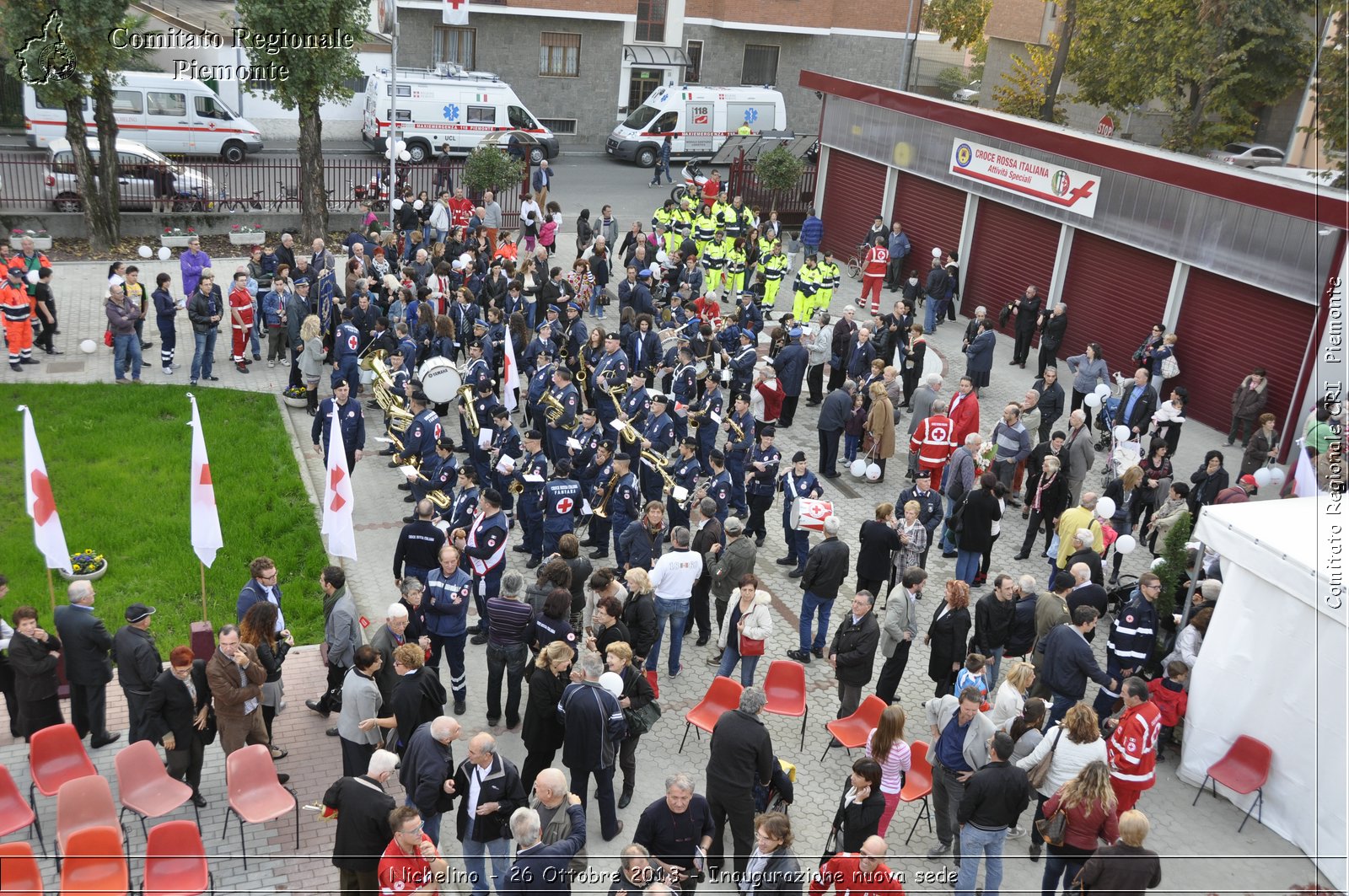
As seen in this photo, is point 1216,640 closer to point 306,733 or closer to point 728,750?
point 728,750

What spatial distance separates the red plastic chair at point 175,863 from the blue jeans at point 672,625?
166 inches

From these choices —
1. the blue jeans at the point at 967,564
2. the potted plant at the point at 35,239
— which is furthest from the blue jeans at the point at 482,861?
the potted plant at the point at 35,239

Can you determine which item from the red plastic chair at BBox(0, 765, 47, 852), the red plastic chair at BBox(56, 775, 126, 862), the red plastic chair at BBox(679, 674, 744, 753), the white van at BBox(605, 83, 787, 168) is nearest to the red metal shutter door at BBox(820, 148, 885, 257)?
the white van at BBox(605, 83, 787, 168)

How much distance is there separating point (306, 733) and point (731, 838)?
383cm

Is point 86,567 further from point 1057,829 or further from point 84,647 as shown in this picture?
point 1057,829

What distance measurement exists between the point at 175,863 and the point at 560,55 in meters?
34.9

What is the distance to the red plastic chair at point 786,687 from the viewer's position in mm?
9961

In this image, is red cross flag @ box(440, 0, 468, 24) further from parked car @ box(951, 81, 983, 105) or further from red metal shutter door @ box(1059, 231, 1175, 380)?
parked car @ box(951, 81, 983, 105)

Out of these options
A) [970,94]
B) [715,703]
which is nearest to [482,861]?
[715,703]

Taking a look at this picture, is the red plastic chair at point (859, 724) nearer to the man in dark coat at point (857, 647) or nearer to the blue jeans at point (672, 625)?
the man in dark coat at point (857, 647)

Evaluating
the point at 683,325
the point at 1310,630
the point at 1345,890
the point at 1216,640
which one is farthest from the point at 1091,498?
the point at 683,325

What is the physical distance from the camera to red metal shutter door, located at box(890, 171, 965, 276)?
2438cm

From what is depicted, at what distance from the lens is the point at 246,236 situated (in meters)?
24.0

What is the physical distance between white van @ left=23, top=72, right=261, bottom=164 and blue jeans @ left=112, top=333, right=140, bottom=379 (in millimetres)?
14079
